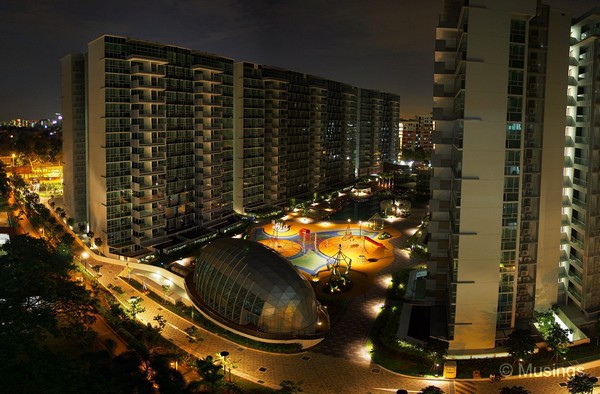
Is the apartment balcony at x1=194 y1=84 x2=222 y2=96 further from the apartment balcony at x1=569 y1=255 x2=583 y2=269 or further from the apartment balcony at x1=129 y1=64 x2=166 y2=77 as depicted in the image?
the apartment balcony at x1=569 y1=255 x2=583 y2=269

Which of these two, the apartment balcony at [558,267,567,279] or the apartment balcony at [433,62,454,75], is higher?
the apartment balcony at [433,62,454,75]

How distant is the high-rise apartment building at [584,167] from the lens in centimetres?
3794

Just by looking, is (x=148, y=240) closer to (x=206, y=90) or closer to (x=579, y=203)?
(x=206, y=90)

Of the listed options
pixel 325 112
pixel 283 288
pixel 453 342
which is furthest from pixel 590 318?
pixel 325 112

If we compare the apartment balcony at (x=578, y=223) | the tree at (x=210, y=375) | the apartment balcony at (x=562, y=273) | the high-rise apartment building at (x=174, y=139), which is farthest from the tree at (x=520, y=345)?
the high-rise apartment building at (x=174, y=139)

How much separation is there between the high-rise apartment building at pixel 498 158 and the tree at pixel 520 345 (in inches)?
76.4

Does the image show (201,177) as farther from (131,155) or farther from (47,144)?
(47,144)

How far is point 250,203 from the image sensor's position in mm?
79875

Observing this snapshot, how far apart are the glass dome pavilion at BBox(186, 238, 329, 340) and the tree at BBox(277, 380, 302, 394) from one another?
5.73 meters

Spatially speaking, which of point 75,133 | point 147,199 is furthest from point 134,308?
point 75,133

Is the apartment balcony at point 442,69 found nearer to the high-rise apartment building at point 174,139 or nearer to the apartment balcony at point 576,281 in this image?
the apartment balcony at point 576,281

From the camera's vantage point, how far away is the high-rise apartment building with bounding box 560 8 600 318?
3794cm

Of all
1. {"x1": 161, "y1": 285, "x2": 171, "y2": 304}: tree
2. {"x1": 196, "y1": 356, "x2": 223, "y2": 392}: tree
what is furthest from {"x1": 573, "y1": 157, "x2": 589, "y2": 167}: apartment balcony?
{"x1": 161, "y1": 285, "x2": 171, "y2": 304}: tree

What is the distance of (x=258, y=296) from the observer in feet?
126
